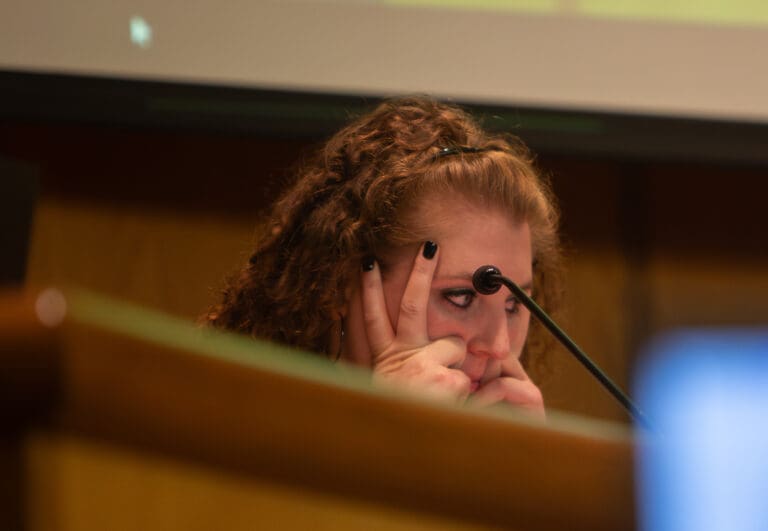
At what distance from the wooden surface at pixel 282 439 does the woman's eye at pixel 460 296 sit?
844mm

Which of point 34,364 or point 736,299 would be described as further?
point 736,299

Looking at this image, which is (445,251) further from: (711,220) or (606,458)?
(711,220)

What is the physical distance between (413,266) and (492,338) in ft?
0.41

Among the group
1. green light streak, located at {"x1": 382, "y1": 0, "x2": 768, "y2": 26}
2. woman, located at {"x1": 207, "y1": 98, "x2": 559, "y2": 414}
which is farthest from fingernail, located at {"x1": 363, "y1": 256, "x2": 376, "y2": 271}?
green light streak, located at {"x1": 382, "y1": 0, "x2": 768, "y2": 26}

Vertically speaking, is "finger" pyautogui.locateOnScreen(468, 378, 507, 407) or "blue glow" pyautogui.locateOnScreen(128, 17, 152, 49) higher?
"blue glow" pyautogui.locateOnScreen(128, 17, 152, 49)

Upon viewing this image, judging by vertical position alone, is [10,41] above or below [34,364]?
above

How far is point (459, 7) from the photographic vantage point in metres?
1.94

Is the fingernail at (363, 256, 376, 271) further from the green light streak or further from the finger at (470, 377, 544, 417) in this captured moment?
the green light streak

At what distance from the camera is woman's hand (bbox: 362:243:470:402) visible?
1.18m

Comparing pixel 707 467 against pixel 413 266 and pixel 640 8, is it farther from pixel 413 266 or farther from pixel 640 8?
pixel 640 8

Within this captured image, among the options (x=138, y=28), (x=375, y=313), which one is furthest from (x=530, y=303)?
(x=138, y=28)

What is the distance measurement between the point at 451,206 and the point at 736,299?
1.16 meters

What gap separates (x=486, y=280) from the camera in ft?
3.91

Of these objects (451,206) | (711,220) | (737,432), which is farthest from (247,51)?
(737,432)
